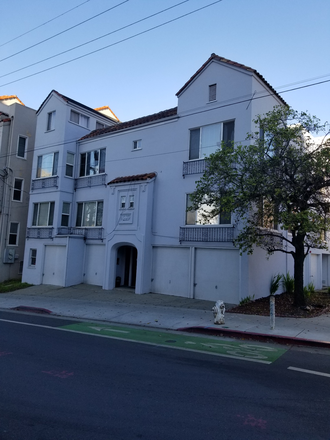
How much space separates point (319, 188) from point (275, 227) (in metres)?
6.05

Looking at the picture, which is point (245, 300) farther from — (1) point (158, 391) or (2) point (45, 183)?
(2) point (45, 183)

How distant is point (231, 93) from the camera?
16.8 metres

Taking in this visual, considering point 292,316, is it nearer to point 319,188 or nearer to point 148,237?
point 319,188

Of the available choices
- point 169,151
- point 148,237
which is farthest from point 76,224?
point 169,151

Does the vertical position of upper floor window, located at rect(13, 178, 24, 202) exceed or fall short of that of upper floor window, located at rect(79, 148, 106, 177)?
it falls short

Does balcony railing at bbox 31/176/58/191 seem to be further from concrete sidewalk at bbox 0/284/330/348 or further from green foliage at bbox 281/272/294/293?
green foliage at bbox 281/272/294/293

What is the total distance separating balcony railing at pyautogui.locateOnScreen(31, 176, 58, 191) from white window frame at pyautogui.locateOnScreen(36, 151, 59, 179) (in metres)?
0.30

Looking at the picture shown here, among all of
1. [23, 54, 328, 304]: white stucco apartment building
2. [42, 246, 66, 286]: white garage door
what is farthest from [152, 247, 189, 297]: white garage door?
[42, 246, 66, 286]: white garage door

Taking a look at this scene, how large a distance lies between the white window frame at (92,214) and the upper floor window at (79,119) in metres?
5.48

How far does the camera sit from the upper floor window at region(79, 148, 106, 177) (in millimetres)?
22234

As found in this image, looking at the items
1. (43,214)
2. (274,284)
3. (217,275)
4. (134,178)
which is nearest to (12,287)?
(43,214)

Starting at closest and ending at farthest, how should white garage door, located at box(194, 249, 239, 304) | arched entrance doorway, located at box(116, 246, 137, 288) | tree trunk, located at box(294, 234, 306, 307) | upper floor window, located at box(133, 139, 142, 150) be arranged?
tree trunk, located at box(294, 234, 306, 307) → white garage door, located at box(194, 249, 239, 304) → upper floor window, located at box(133, 139, 142, 150) → arched entrance doorway, located at box(116, 246, 137, 288)

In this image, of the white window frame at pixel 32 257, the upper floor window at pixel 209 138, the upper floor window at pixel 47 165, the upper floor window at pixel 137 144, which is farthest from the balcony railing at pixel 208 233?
the white window frame at pixel 32 257

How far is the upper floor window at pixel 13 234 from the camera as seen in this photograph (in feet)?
85.1
